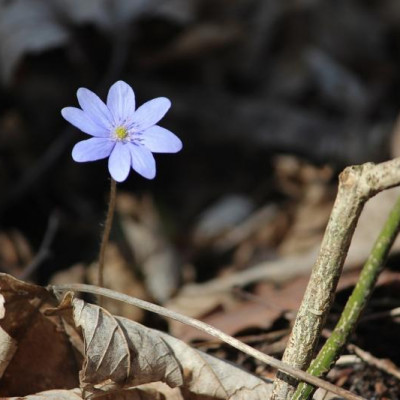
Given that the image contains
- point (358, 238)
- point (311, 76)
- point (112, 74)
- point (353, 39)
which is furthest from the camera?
point (353, 39)

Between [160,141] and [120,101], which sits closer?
[160,141]

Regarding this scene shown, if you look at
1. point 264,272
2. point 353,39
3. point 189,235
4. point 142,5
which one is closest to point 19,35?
point 142,5

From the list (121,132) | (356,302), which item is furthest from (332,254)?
(121,132)

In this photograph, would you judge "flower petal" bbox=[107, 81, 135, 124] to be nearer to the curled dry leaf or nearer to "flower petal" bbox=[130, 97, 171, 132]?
"flower petal" bbox=[130, 97, 171, 132]

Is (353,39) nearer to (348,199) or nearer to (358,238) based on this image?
(358,238)

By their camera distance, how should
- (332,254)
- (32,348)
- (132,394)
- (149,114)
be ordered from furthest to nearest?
(32,348)
(132,394)
(149,114)
(332,254)

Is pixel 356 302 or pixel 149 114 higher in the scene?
pixel 149 114

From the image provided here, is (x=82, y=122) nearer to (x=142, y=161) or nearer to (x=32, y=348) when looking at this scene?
(x=142, y=161)

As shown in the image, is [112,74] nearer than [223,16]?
Yes

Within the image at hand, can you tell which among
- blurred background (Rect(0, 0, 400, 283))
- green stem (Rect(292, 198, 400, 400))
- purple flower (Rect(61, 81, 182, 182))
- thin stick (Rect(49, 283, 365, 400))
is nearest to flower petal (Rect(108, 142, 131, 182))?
purple flower (Rect(61, 81, 182, 182))
